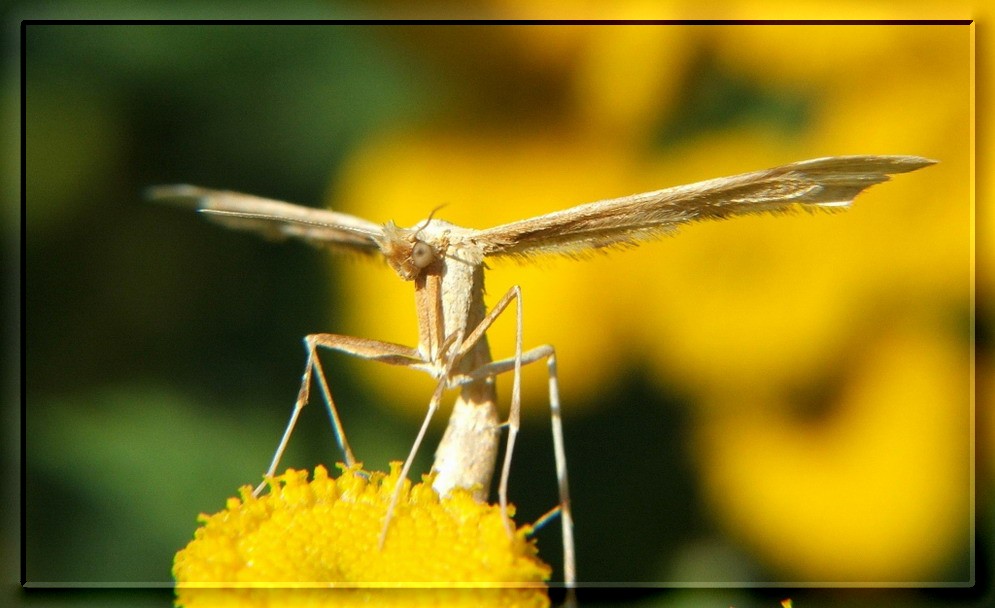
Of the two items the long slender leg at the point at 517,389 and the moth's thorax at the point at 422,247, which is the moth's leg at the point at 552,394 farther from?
the moth's thorax at the point at 422,247

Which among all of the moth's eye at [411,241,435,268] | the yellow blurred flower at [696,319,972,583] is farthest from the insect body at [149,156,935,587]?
the yellow blurred flower at [696,319,972,583]

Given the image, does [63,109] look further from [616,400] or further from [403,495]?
[616,400]

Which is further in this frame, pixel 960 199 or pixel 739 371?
pixel 739 371

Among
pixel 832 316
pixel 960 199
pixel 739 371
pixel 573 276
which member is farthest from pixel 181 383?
pixel 960 199

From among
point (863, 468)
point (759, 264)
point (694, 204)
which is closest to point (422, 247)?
point (694, 204)

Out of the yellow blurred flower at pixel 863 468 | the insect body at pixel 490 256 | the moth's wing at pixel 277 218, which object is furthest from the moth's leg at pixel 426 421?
the yellow blurred flower at pixel 863 468
